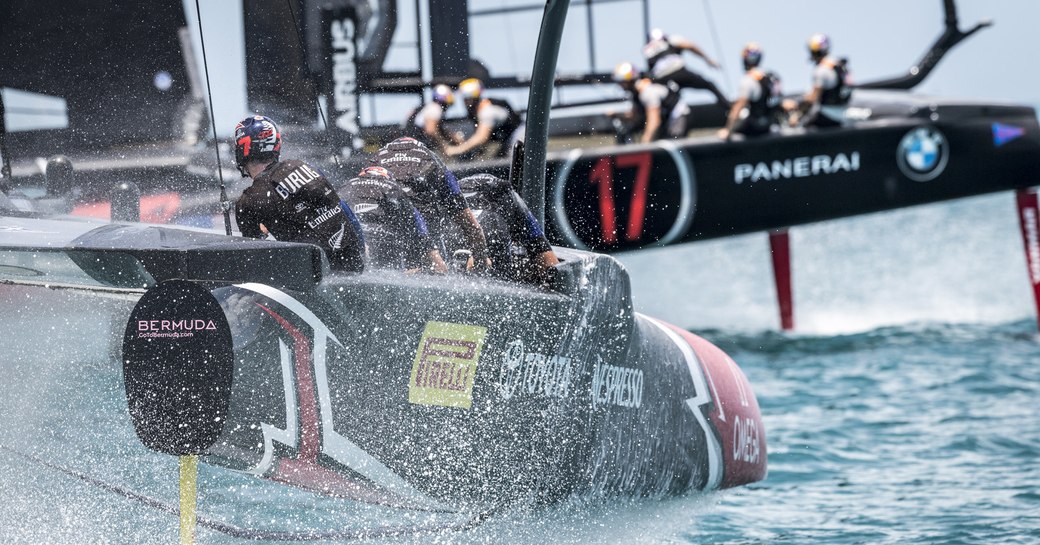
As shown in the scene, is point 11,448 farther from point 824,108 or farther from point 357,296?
point 824,108

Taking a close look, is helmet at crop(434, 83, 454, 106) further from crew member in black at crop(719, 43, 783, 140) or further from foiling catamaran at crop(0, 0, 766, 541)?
crew member in black at crop(719, 43, 783, 140)

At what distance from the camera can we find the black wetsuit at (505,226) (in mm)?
3562

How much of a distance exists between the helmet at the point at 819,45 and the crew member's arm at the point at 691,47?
706 mm

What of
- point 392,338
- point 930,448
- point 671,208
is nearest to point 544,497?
point 392,338

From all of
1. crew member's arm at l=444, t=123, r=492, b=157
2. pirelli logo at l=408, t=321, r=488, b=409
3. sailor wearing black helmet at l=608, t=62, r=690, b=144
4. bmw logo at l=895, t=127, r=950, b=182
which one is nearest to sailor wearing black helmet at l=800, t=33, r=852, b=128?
bmw logo at l=895, t=127, r=950, b=182

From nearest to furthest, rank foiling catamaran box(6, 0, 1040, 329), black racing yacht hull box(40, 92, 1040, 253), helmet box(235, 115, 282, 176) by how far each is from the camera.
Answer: helmet box(235, 115, 282, 176) → foiling catamaran box(6, 0, 1040, 329) → black racing yacht hull box(40, 92, 1040, 253)

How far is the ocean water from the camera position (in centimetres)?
274

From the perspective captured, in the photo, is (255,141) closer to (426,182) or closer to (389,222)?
(389,222)

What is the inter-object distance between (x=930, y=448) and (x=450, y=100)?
9.60ft

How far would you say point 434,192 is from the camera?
3602 millimetres

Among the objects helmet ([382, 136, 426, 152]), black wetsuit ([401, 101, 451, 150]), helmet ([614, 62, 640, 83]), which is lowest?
helmet ([382, 136, 426, 152])

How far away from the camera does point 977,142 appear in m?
9.01

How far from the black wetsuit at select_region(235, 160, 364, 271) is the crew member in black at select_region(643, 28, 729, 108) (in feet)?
19.6

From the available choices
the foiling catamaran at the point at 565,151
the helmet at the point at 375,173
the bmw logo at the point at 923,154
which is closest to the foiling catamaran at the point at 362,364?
the foiling catamaran at the point at 565,151
